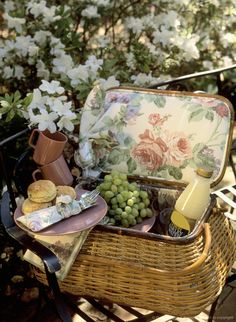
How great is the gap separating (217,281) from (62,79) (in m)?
1.13

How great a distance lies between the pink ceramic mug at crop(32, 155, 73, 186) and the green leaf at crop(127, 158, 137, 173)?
0.82 ft

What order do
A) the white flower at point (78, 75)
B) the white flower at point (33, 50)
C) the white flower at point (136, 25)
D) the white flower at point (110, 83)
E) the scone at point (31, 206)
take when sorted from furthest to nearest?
the white flower at point (136, 25) → the white flower at point (33, 50) → the white flower at point (78, 75) → the white flower at point (110, 83) → the scone at point (31, 206)

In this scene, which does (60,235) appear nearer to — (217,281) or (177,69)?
(217,281)

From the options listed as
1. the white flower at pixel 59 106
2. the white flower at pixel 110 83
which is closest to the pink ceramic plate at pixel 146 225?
the white flower at pixel 59 106

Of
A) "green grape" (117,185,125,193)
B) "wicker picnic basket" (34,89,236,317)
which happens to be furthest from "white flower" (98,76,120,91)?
"wicker picnic basket" (34,89,236,317)

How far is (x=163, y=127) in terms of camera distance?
5.77ft

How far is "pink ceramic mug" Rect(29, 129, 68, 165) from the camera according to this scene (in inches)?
62.5

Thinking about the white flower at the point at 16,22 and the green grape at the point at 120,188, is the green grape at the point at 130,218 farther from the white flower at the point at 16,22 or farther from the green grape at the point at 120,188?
the white flower at the point at 16,22

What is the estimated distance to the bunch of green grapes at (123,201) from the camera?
5.12 ft

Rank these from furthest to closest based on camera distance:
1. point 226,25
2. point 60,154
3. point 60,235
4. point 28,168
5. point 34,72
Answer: point 226,25, point 34,72, point 28,168, point 60,154, point 60,235

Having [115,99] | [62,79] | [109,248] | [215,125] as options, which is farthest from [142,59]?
[109,248]

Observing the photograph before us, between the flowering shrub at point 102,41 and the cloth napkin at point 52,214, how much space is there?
41 centimetres

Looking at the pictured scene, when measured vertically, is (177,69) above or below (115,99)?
below

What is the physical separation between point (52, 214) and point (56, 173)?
24cm
